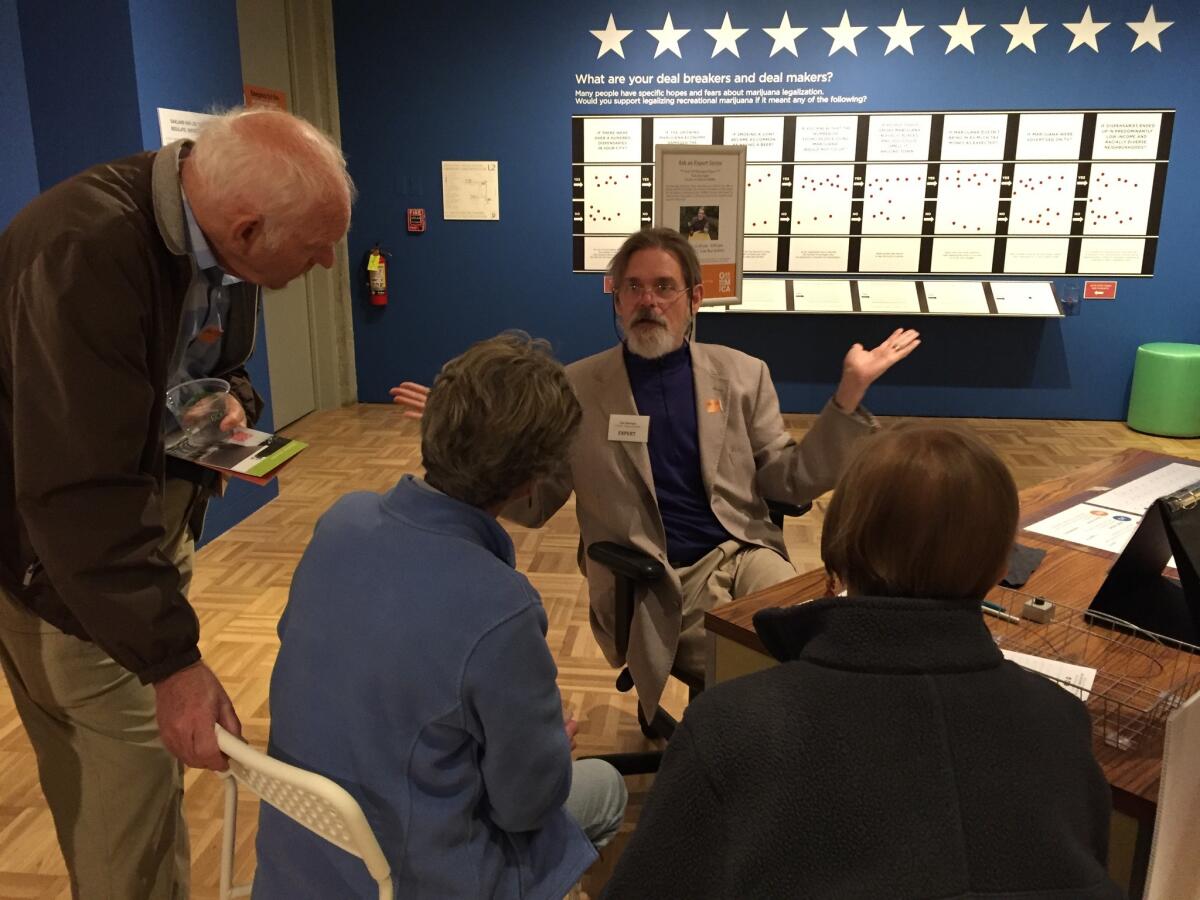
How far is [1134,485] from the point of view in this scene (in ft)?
7.48

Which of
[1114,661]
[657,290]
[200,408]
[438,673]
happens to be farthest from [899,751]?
[657,290]

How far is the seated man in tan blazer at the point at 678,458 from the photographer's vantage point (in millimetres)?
2162

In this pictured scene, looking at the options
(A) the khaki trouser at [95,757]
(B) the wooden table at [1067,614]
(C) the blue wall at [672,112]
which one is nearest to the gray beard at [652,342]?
(B) the wooden table at [1067,614]

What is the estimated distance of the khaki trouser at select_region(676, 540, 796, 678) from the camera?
87.0 inches

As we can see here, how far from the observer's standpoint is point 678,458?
238 centimetres

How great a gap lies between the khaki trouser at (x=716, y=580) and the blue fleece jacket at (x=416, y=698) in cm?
101

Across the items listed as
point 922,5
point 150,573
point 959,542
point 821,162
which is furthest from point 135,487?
point 922,5

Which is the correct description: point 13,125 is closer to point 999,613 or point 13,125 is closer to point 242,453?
point 242,453

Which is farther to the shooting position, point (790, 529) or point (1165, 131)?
point (1165, 131)

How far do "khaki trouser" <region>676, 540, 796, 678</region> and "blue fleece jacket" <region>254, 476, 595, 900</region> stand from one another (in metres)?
1.01

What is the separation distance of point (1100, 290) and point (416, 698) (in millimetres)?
6015

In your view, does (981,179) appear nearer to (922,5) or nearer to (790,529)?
(922,5)

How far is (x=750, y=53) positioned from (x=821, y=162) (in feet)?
2.68

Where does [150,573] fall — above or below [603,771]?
above
